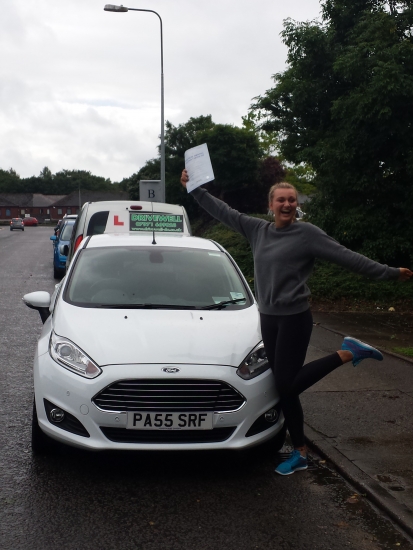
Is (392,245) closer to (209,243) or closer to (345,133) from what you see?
(345,133)

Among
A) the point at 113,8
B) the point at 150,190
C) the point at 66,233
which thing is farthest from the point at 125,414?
the point at 113,8

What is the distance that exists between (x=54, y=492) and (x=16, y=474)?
0.43 metres

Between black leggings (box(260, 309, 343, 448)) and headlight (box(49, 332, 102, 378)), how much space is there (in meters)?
1.15

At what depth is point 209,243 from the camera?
6961 millimetres

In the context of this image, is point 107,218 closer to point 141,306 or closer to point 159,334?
point 141,306

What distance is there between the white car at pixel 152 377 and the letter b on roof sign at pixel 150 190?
23.2 meters

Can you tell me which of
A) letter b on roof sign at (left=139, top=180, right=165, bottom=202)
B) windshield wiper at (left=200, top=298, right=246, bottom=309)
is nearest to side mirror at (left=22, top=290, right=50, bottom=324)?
windshield wiper at (left=200, top=298, right=246, bottom=309)

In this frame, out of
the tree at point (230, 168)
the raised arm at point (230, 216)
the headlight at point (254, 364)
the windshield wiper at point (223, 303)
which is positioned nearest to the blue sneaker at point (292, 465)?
the headlight at point (254, 364)

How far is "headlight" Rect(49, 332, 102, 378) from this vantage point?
15.4 feet

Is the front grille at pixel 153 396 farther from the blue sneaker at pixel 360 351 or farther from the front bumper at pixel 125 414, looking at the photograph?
the blue sneaker at pixel 360 351

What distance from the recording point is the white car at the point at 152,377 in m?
4.61

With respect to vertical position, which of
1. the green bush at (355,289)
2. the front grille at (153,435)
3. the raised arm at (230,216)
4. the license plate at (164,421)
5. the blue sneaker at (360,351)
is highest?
the raised arm at (230,216)

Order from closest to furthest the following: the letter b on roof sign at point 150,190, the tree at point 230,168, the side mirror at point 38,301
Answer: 1. the side mirror at point 38,301
2. the letter b on roof sign at point 150,190
3. the tree at point 230,168

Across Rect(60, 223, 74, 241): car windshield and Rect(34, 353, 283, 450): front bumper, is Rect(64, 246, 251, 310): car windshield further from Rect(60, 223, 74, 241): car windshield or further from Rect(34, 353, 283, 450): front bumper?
Rect(60, 223, 74, 241): car windshield
